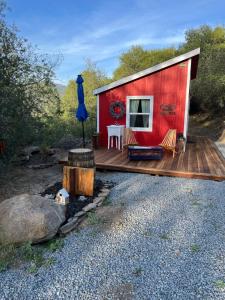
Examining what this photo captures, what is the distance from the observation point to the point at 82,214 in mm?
3150

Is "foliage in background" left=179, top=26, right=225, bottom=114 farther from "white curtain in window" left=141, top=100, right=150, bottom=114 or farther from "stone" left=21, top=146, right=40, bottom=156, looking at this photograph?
"stone" left=21, top=146, right=40, bottom=156

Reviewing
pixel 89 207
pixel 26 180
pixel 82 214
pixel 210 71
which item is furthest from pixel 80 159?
pixel 210 71

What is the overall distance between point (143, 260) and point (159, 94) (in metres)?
5.60

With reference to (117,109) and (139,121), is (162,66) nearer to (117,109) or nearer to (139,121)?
(139,121)

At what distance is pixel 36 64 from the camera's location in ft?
18.8

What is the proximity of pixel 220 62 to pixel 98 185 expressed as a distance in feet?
38.8

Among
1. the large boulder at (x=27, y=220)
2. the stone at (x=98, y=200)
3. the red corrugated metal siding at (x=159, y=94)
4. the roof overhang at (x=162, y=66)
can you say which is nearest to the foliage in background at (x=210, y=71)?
the roof overhang at (x=162, y=66)

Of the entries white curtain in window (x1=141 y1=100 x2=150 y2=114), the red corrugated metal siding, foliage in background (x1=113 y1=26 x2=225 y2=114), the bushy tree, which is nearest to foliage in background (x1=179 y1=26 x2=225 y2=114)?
foliage in background (x1=113 y1=26 x2=225 y2=114)

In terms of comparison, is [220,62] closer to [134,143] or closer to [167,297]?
[134,143]

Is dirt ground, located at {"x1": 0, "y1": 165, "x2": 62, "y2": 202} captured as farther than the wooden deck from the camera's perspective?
No

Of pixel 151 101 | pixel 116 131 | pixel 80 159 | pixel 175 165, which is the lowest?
pixel 175 165

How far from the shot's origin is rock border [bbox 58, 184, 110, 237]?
279 centimetres

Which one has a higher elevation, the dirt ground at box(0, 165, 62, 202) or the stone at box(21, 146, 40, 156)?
the stone at box(21, 146, 40, 156)

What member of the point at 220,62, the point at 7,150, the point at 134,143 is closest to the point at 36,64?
the point at 7,150
